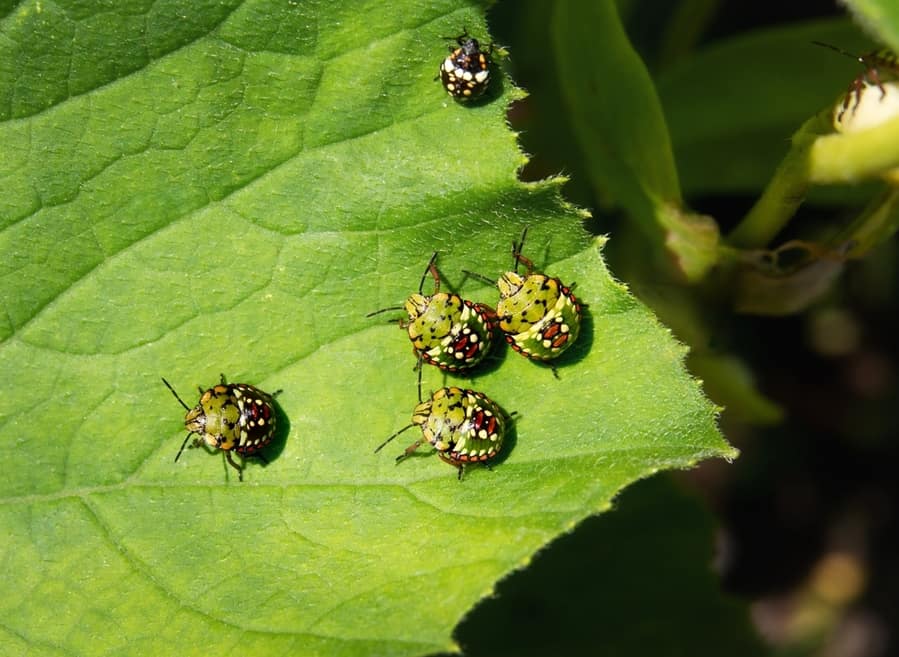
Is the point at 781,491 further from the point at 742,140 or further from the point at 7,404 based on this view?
the point at 7,404

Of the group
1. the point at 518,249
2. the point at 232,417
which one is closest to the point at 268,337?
the point at 232,417

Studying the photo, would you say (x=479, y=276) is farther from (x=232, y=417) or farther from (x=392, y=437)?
(x=232, y=417)

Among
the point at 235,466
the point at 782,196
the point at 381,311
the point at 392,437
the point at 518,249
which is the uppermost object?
the point at 782,196

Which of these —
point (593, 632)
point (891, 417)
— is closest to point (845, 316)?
point (891, 417)

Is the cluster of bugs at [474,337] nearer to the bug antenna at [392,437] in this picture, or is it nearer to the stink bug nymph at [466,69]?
the bug antenna at [392,437]

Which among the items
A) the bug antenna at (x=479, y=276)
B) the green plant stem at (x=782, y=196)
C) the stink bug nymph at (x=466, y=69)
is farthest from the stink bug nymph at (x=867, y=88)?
the bug antenna at (x=479, y=276)

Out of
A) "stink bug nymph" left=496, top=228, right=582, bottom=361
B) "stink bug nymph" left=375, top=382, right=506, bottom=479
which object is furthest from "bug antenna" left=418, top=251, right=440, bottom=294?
"stink bug nymph" left=375, top=382, right=506, bottom=479
